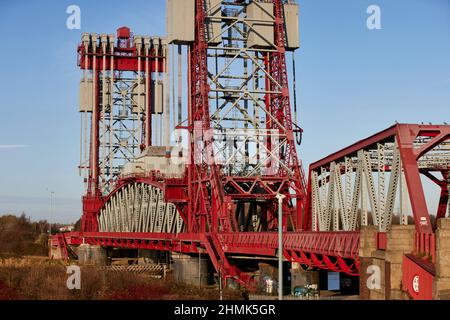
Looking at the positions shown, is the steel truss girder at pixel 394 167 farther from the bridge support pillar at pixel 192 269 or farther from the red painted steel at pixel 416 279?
the bridge support pillar at pixel 192 269

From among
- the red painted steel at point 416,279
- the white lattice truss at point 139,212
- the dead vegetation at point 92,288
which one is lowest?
the dead vegetation at point 92,288

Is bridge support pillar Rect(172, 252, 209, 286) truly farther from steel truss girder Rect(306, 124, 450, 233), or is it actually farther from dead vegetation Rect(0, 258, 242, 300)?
steel truss girder Rect(306, 124, 450, 233)

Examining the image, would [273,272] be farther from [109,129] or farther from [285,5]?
[109,129]

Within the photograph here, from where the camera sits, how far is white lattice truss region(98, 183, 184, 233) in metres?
89.4

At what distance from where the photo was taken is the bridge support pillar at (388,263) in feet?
109

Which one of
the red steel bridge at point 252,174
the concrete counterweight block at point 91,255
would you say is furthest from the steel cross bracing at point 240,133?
the concrete counterweight block at point 91,255

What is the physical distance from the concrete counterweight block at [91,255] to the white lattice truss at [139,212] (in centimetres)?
351

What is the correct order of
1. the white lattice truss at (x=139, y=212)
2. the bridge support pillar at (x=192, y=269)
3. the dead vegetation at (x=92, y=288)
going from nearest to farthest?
the dead vegetation at (x=92, y=288)
the bridge support pillar at (x=192, y=269)
the white lattice truss at (x=139, y=212)

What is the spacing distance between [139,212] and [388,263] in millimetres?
69869

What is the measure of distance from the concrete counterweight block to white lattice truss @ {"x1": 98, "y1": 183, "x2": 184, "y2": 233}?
3.51m

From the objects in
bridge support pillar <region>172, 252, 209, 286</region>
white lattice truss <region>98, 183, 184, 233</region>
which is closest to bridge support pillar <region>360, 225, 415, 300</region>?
bridge support pillar <region>172, 252, 209, 286</region>

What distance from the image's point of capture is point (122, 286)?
60594 millimetres
